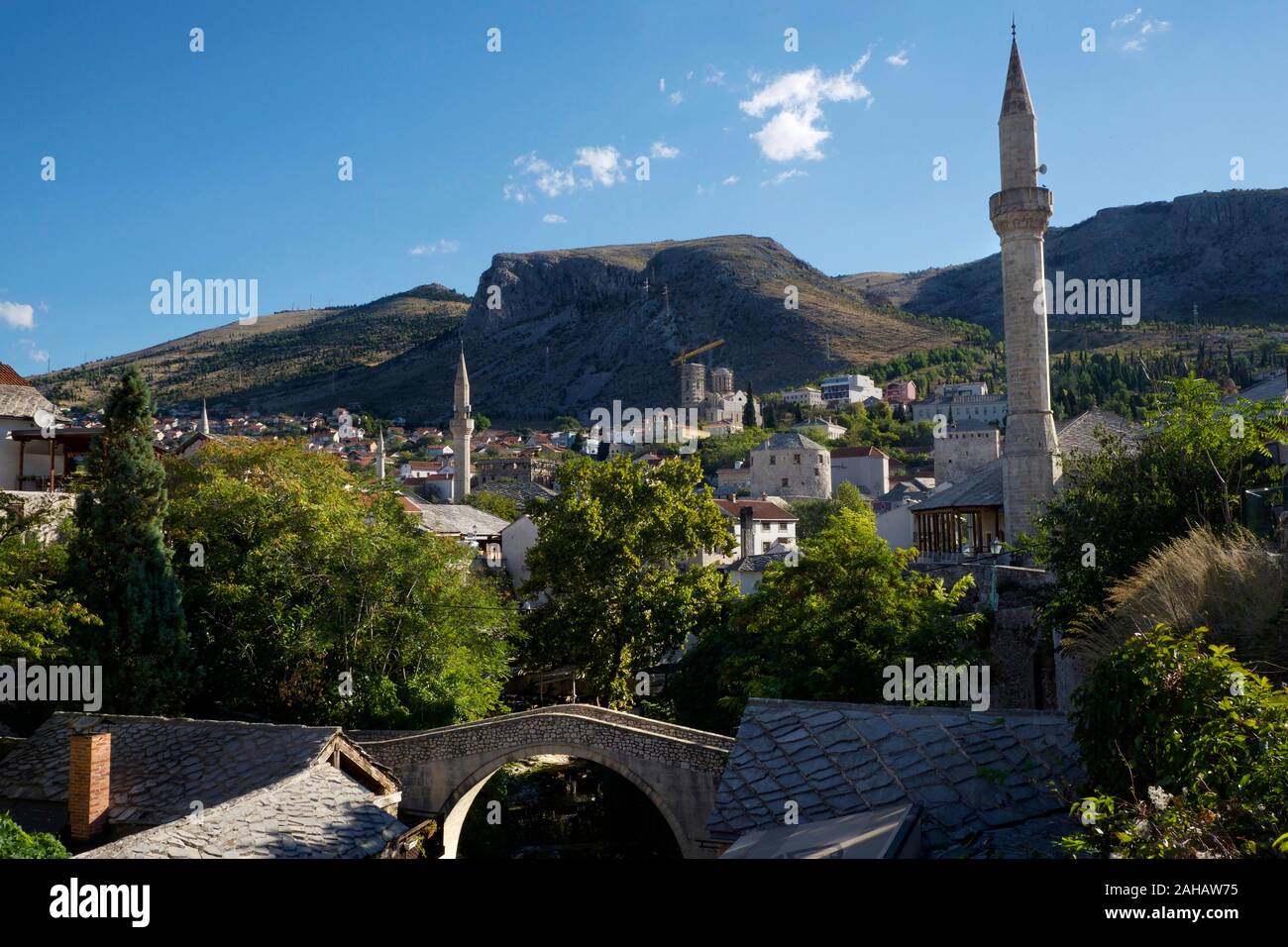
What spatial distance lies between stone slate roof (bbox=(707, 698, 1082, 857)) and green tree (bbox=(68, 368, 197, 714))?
1296 centimetres

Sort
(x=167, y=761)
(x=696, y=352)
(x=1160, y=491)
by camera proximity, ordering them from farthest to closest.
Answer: (x=696, y=352), (x=167, y=761), (x=1160, y=491)

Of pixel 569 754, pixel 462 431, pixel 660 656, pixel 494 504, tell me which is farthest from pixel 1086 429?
pixel 462 431

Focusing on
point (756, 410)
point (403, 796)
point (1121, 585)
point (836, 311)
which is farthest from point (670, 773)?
point (836, 311)

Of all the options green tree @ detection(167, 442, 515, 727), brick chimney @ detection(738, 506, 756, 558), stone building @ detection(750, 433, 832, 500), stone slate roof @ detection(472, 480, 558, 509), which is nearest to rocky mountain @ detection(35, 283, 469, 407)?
stone slate roof @ detection(472, 480, 558, 509)

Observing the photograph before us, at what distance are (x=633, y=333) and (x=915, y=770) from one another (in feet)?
466

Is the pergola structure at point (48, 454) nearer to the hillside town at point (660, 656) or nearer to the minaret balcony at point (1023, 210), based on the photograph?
the hillside town at point (660, 656)

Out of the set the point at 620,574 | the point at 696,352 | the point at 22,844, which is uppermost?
the point at 696,352

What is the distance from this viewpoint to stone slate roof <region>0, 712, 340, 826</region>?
44.8 feet

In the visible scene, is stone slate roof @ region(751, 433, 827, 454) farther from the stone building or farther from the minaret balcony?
the minaret balcony

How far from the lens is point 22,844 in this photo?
31.1ft

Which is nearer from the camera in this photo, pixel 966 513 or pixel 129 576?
pixel 129 576

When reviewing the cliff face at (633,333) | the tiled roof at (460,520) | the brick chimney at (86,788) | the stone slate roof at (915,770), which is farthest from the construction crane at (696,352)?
the stone slate roof at (915,770)

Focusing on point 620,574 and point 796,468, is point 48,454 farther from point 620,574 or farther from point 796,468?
point 796,468
